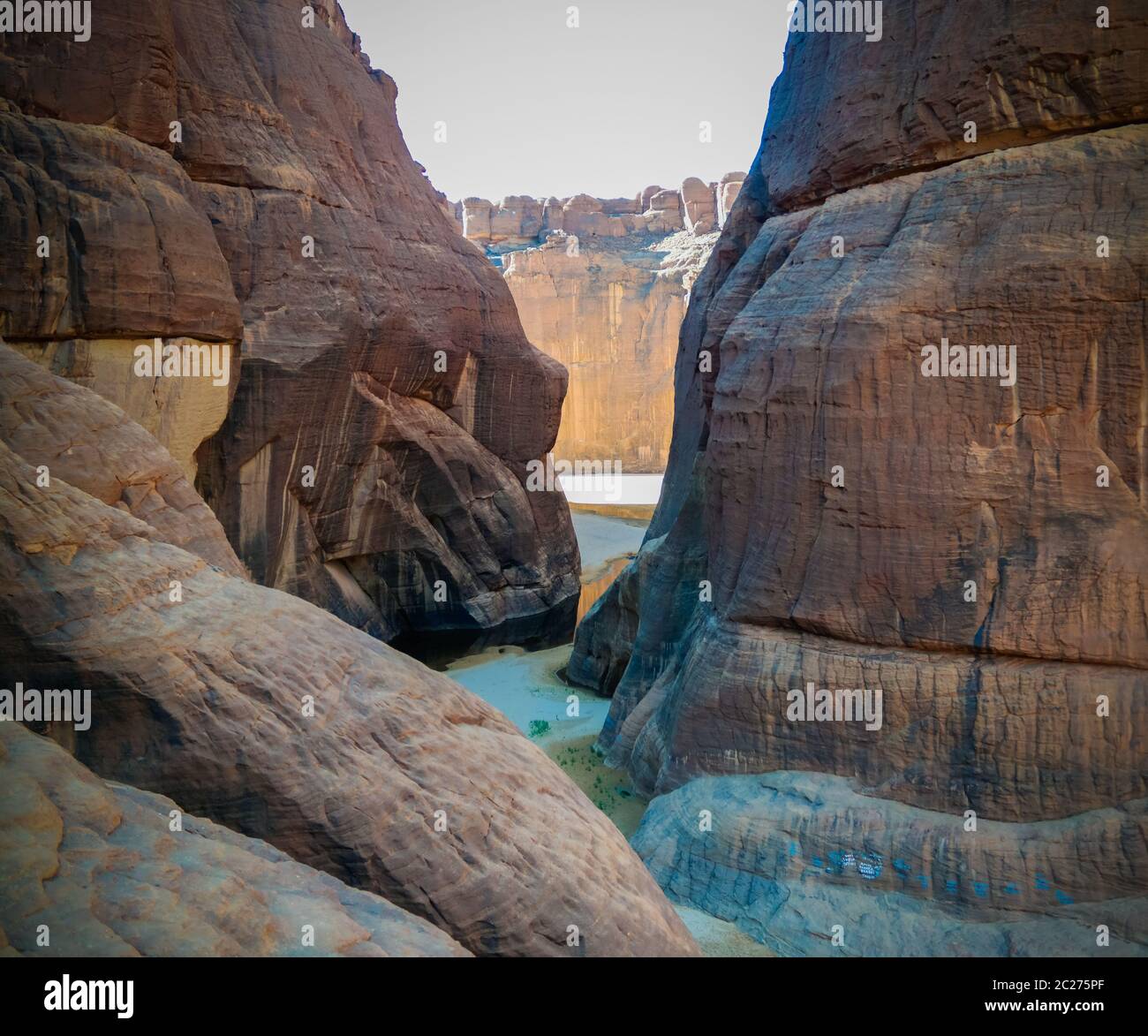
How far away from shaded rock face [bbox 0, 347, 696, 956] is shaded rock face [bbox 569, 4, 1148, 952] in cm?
357

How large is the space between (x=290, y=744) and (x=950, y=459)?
5.77 metres

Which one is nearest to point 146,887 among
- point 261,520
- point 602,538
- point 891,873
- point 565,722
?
point 891,873

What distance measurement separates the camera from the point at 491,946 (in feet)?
14.8

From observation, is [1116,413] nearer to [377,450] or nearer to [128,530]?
[128,530]

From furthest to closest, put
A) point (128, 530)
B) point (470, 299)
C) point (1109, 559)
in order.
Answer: point (470, 299) < point (1109, 559) < point (128, 530)

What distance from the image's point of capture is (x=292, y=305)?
15.5 metres

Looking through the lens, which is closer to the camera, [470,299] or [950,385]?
[950,385]

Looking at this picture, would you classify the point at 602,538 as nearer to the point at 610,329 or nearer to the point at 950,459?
the point at 610,329

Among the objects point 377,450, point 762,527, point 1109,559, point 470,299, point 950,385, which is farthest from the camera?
point 470,299

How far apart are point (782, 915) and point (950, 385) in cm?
423

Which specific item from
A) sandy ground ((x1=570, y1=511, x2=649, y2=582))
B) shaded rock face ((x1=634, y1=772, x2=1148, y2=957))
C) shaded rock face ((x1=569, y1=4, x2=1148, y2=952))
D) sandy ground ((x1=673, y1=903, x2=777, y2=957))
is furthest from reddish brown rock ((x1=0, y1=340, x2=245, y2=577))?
sandy ground ((x1=570, y1=511, x2=649, y2=582))

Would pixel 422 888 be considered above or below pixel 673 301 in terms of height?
below

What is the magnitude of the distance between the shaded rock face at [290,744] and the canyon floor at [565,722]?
6.69 feet

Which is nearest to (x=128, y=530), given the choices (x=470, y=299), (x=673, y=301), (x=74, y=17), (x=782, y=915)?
(x=782, y=915)
